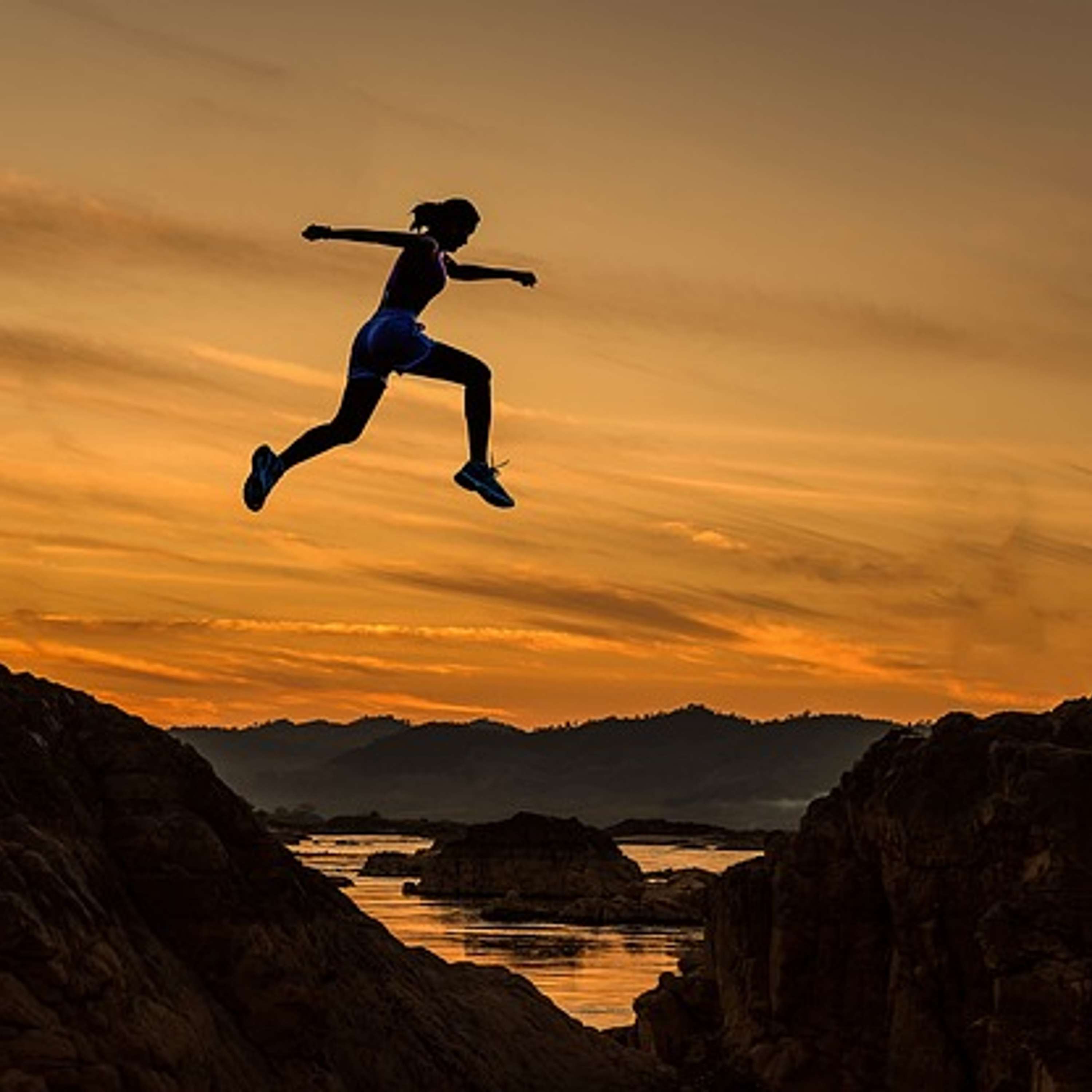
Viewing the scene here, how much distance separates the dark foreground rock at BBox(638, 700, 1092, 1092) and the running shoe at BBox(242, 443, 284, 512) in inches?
565

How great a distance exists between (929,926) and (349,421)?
20.2m

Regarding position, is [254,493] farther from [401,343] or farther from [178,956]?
[178,956]

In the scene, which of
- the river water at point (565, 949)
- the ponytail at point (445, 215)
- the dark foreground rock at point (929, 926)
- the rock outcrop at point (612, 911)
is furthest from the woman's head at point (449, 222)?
the rock outcrop at point (612, 911)

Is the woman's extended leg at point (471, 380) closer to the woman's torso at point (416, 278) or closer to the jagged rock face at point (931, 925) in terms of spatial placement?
the woman's torso at point (416, 278)

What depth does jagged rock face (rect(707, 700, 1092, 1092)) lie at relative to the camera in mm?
32562

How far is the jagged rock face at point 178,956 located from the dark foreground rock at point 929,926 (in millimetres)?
4715

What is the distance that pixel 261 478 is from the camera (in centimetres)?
2448

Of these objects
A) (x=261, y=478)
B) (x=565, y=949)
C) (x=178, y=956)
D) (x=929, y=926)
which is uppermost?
(x=261, y=478)

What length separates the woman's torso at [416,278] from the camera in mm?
24172

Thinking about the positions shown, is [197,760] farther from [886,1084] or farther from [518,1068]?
[886,1084]

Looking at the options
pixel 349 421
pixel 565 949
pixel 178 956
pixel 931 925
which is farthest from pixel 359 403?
pixel 565 949

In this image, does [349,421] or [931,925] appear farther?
[931,925]

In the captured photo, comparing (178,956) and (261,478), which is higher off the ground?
(261,478)

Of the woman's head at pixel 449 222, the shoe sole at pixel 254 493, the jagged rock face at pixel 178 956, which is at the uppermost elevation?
the woman's head at pixel 449 222
